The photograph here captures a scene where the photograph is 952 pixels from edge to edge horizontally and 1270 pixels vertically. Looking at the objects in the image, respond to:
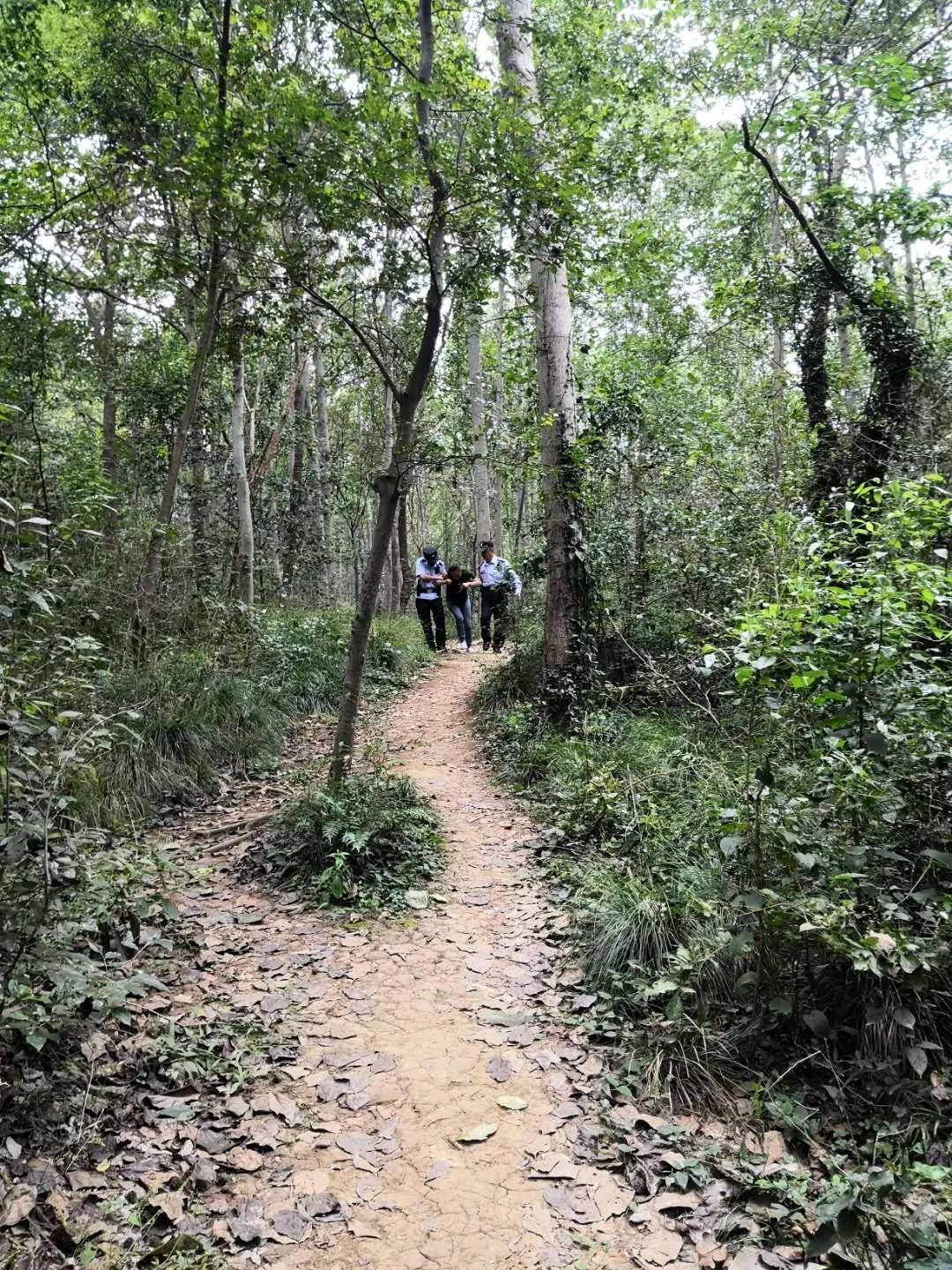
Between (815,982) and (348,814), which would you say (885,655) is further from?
(348,814)

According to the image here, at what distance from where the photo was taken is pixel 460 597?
13.0 meters

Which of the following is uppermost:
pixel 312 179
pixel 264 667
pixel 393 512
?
pixel 312 179

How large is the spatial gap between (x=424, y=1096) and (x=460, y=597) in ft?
33.5

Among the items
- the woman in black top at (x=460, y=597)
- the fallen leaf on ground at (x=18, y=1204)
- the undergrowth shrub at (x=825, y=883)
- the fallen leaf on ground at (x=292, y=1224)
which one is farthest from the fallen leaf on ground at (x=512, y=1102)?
the woman in black top at (x=460, y=597)

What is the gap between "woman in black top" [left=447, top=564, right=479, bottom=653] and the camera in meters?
12.6

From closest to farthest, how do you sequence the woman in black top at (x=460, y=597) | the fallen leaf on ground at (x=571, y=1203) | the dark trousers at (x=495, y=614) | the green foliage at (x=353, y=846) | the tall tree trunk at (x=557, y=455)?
the fallen leaf on ground at (x=571, y=1203), the green foliage at (x=353, y=846), the tall tree trunk at (x=557, y=455), the dark trousers at (x=495, y=614), the woman in black top at (x=460, y=597)

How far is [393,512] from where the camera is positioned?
18.2 ft

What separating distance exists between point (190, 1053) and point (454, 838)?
276cm

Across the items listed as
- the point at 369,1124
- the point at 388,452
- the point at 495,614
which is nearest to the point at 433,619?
the point at 495,614

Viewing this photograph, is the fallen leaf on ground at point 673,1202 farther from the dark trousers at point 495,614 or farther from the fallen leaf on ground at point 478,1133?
the dark trousers at point 495,614

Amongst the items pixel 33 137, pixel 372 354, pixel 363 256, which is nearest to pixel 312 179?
pixel 363 256

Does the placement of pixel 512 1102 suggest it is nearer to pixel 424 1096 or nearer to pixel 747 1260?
pixel 424 1096

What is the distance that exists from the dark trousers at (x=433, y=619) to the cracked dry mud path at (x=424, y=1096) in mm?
7934

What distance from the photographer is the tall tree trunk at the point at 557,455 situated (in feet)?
23.6
